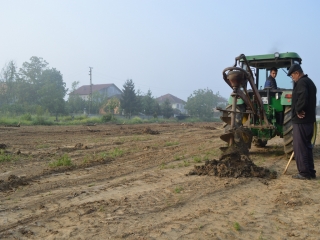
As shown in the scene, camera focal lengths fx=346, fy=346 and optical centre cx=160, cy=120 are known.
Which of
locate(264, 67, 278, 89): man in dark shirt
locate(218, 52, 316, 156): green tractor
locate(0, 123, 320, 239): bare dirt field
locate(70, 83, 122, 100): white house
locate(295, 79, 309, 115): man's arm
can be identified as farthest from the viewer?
locate(70, 83, 122, 100): white house

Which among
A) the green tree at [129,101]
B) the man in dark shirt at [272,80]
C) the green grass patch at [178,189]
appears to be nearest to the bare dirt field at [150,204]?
the green grass patch at [178,189]

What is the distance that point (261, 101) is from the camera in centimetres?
814

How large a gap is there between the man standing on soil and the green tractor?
1.24m

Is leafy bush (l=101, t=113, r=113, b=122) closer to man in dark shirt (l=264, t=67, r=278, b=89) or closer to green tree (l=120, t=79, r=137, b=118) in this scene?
green tree (l=120, t=79, r=137, b=118)

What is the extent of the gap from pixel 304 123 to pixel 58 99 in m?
39.9

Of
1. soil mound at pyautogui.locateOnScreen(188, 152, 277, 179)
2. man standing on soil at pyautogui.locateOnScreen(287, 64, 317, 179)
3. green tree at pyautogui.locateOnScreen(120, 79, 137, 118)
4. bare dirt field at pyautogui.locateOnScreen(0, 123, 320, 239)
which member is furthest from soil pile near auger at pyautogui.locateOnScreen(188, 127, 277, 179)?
green tree at pyautogui.locateOnScreen(120, 79, 137, 118)

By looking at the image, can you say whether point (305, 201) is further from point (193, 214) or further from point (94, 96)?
point (94, 96)

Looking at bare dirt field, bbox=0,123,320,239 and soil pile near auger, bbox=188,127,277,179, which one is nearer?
bare dirt field, bbox=0,123,320,239

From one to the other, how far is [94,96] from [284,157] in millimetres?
55275

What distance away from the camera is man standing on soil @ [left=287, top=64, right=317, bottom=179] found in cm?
623

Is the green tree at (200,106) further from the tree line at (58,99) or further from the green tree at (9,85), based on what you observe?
the green tree at (9,85)

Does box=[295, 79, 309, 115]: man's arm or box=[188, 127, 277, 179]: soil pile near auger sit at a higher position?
box=[295, 79, 309, 115]: man's arm

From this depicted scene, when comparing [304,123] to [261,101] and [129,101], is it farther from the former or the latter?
[129,101]

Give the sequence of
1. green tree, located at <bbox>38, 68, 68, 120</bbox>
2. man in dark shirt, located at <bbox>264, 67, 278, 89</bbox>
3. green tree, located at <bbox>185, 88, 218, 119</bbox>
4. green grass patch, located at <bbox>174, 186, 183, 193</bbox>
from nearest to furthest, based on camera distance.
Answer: green grass patch, located at <bbox>174, 186, 183, 193</bbox> < man in dark shirt, located at <bbox>264, 67, 278, 89</bbox> < green tree, located at <bbox>38, 68, 68, 120</bbox> < green tree, located at <bbox>185, 88, 218, 119</bbox>
